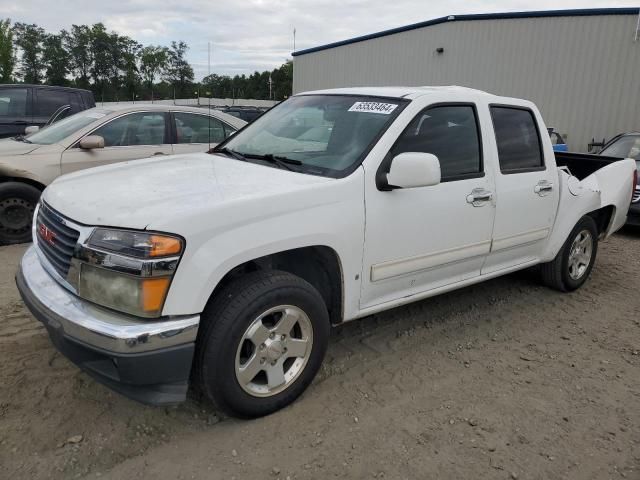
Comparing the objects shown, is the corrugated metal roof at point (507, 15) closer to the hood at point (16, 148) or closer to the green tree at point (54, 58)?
the hood at point (16, 148)

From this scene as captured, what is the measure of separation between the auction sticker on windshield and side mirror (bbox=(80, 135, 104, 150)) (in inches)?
139

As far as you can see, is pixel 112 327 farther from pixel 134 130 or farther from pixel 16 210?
pixel 134 130

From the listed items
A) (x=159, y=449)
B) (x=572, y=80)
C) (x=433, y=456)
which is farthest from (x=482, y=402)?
(x=572, y=80)

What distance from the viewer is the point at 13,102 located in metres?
8.75

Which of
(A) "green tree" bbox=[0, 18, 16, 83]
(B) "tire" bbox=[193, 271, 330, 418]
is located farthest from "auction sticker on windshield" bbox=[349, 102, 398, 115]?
(A) "green tree" bbox=[0, 18, 16, 83]

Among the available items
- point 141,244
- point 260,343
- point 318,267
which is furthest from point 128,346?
point 318,267

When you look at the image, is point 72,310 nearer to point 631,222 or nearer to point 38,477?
point 38,477

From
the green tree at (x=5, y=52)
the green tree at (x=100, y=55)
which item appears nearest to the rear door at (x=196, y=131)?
the green tree at (x=5, y=52)

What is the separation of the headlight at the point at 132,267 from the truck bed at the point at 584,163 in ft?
15.8

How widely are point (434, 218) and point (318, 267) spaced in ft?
2.80

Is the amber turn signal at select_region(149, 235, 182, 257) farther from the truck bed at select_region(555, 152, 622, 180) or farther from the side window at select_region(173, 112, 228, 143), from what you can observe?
the truck bed at select_region(555, 152, 622, 180)

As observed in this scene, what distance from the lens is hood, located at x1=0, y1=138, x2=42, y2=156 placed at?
5828 millimetres

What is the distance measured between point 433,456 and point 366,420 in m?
0.42

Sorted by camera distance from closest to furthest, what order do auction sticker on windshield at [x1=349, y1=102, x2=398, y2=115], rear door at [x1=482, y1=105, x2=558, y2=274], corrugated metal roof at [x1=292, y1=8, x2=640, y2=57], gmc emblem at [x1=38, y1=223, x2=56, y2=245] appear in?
gmc emblem at [x1=38, y1=223, x2=56, y2=245] → auction sticker on windshield at [x1=349, y1=102, x2=398, y2=115] → rear door at [x1=482, y1=105, x2=558, y2=274] → corrugated metal roof at [x1=292, y1=8, x2=640, y2=57]
